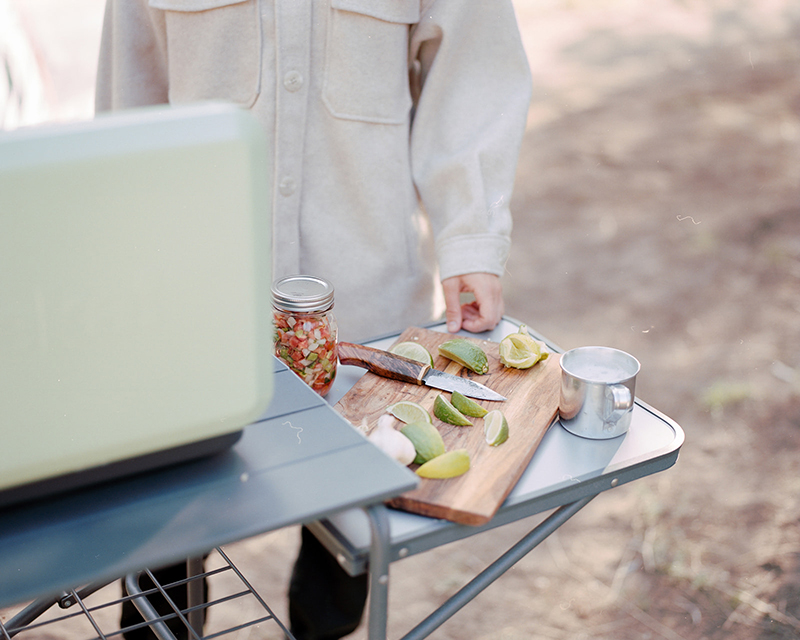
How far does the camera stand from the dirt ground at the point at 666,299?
2039 mm

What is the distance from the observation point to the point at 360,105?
134cm

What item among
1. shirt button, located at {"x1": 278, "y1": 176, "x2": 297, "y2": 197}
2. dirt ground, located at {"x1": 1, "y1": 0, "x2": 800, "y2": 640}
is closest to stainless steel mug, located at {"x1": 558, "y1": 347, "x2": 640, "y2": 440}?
shirt button, located at {"x1": 278, "y1": 176, "x2": 297, "y2": 197}

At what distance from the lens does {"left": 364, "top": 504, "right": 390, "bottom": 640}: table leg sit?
2.55 ft

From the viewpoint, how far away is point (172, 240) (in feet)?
2.10

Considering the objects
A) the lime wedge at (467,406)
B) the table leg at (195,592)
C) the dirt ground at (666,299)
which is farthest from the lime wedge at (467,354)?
the dirt ground at (666,299)

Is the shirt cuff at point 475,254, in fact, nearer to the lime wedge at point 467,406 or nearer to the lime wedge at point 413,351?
the lime wedge at point 413,351

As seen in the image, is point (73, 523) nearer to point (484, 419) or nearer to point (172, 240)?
point (172, 240)

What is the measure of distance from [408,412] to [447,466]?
5.4 inches

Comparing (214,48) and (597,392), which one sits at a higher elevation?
(214,48)

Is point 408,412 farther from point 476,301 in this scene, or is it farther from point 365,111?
point 365,111

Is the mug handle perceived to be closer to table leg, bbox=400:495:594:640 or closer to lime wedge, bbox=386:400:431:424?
table leg, bbox=400:495:594:640

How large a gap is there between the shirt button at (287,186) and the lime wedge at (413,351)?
0.35m

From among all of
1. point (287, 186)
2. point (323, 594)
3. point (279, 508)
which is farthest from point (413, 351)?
point (323, 594)

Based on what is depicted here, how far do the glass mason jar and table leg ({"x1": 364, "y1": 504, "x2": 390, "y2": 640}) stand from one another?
1.07 ft
